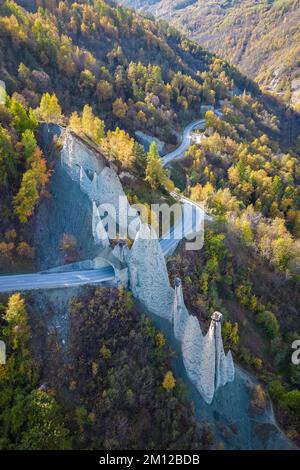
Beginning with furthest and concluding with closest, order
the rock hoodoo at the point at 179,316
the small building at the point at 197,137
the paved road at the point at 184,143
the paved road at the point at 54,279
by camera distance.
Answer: the small building at the point at 197,137 → the paved road at the point at 184,143 → the paved road at the point at 54,279 → the rock hoodoo at the point at 179,316

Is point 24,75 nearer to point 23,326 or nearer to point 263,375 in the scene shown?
point 23,326

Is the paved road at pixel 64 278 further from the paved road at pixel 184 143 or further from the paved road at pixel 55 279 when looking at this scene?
the paved road at pixel 184 143

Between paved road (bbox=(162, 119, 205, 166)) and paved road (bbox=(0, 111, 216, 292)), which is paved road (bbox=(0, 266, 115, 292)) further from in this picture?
paved road (bbox=(162, 119, 205, 166))

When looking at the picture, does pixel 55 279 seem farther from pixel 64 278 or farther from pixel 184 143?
pixel 184 143

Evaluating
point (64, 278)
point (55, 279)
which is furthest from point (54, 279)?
point (64, 278)

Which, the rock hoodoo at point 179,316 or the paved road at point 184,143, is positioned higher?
the paved road at point 184,143

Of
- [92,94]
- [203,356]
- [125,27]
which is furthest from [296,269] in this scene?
[125,27]

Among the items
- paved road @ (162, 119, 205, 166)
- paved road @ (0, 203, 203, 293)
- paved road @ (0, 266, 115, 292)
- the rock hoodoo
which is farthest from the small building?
paved road @ (0, 266, 115, 292)

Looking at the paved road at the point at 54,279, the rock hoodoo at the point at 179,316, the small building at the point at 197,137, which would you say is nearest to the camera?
the rock hoodoo at the point at 179,316

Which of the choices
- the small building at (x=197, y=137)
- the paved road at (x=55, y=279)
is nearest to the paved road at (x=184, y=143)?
the small building at (x=197, y=137)
